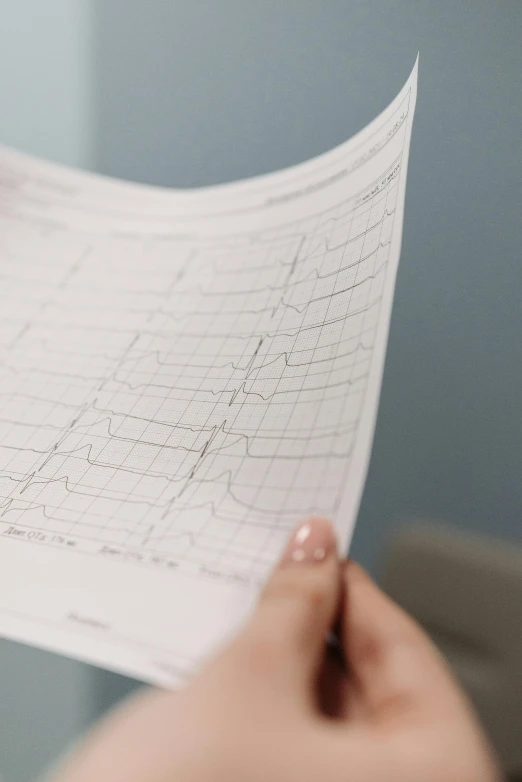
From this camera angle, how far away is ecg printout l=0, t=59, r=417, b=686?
231 mm

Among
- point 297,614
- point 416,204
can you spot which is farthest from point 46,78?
point 297,614

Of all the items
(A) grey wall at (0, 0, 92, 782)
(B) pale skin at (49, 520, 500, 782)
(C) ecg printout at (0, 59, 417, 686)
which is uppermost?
(A) grey wall at (0, 0, 92, 782)

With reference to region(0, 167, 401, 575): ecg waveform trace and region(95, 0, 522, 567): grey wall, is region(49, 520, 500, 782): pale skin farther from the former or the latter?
region(95, 0, 522, 567): grey wall

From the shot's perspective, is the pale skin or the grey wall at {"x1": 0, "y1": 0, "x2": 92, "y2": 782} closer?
the pale skin

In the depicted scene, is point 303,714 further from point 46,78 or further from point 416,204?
point 46,78

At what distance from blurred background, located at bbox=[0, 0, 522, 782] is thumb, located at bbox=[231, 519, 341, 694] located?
168mm

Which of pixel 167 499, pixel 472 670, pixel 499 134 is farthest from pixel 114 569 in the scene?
pixel 499 134

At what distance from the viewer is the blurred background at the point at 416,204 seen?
0.37 m

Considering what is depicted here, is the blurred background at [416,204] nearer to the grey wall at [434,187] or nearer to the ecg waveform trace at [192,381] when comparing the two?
the grey wall at [434,187]

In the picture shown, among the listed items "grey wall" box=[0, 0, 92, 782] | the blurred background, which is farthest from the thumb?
"grey wall" box=[0, 0, 92, 782]

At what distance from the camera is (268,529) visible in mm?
240

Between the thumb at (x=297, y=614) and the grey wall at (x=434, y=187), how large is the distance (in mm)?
179

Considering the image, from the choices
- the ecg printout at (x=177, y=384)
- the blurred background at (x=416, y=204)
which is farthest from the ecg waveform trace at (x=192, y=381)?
the blurred background at (x=416, y=204)

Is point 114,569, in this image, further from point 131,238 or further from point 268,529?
point 131,238
